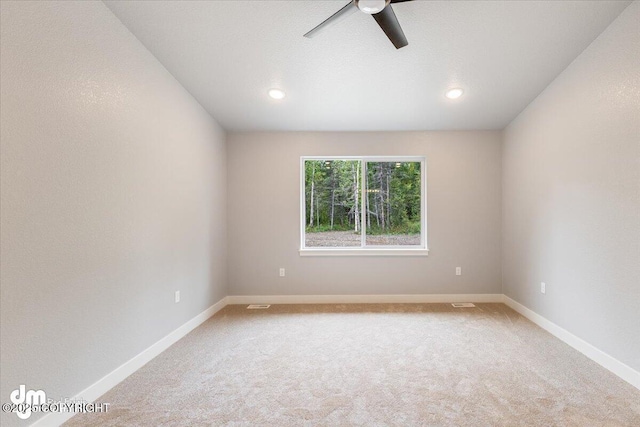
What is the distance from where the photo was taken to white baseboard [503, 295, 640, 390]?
7.06 ft

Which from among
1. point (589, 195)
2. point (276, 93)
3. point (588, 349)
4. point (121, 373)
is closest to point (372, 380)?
point (121, 373)

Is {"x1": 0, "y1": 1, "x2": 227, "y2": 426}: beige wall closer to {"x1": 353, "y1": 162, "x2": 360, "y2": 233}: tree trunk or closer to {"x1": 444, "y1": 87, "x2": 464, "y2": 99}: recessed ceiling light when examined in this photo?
{"x1": 353, "y1": 162, "x2": 360, "y2": 233}: tree trunk

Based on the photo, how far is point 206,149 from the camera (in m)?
3.63

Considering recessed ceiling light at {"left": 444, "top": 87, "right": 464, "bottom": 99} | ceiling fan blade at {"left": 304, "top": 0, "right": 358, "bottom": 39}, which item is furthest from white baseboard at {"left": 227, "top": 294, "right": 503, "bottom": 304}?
ceiling fan blade at {"left": 304, "top": 0, "right": 358, "bottom": 39}

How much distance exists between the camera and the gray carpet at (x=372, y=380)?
1794 millimetres

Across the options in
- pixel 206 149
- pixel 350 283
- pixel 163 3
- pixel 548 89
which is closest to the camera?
pixel 163 3

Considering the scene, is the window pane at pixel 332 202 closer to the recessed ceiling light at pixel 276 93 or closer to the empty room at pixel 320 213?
the empty room at pixel 320 213

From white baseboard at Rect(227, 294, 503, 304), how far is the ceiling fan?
308 cm

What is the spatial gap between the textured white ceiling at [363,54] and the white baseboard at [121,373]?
2399mm

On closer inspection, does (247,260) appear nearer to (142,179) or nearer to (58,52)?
(142,179)

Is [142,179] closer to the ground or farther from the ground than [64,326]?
→ farther from the ground

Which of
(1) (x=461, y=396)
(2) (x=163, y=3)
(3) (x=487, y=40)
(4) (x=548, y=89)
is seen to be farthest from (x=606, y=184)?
(2) (x=163, y=3)

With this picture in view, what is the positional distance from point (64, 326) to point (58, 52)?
1531mm

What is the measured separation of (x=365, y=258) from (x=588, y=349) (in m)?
2.36
